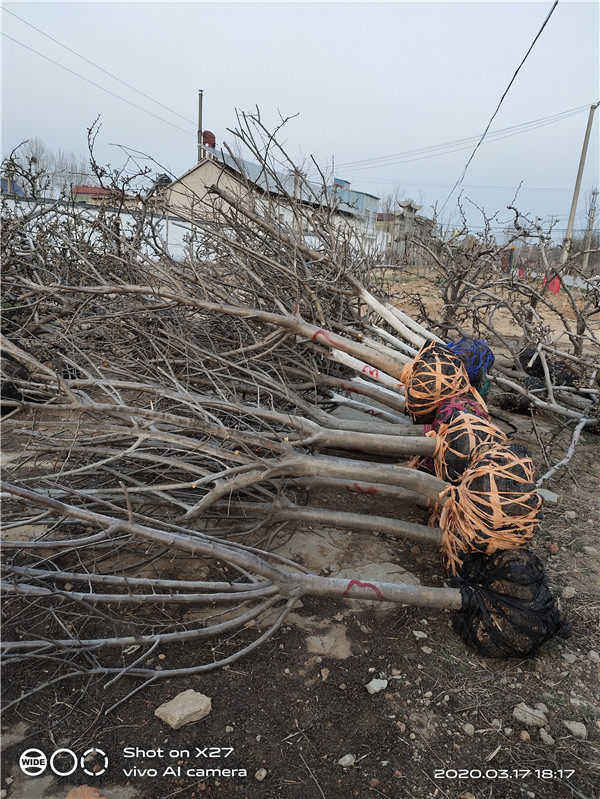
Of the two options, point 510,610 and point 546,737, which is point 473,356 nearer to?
point 510,610

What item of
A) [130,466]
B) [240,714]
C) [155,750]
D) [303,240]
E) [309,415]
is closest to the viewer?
[155,750]

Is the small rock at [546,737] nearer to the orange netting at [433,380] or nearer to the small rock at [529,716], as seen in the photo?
the small rock at [529,716]

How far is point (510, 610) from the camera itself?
217cm

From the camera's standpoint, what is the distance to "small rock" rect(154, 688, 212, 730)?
184cm

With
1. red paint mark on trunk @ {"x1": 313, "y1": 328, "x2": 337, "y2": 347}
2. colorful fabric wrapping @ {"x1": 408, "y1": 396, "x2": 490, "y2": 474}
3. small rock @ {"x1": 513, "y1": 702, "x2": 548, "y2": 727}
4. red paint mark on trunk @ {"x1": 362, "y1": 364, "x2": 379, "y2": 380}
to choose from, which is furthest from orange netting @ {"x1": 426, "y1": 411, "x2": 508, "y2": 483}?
small rock @ {"x1": 513, "y1": 702, "x2": 548, "y2": 727}

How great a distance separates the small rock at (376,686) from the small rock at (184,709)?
0.67m

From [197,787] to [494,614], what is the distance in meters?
1.42

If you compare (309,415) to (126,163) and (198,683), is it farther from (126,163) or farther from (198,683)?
(126,163)

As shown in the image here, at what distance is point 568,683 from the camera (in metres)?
2.12

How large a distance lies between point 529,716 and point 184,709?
1.39 metres

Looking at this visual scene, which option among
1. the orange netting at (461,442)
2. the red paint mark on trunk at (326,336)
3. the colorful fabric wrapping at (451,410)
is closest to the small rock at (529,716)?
the orange netting at (461,442)

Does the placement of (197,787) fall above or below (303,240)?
below

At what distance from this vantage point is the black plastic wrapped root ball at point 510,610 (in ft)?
7.05

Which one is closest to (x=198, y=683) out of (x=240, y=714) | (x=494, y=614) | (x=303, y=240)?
(x=240, y=714)
